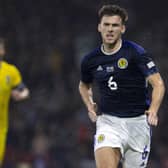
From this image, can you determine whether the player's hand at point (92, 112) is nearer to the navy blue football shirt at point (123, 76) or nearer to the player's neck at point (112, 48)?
the navy blue football shirt at point (123, 76)

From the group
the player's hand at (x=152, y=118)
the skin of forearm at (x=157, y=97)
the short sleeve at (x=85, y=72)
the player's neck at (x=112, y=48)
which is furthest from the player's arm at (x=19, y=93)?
the player's hand at (x=152, y=118)

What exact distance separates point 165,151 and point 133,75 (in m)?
6.38

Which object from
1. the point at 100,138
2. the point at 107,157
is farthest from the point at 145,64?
the point at 107,157

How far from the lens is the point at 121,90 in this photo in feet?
27.2

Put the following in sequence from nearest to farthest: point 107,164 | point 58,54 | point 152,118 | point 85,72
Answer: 1. point 152,118
2. point 107,164
3. point 85,72
4. point 58,54

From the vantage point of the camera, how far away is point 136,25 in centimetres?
1680

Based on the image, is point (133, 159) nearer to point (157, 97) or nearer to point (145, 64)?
point (157, 97)

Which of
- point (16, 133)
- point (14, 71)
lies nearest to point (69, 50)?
point (16, 133)

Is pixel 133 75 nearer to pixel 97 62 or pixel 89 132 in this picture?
pixel 97 62

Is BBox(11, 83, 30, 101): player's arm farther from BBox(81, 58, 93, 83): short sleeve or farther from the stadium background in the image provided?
the stadium background

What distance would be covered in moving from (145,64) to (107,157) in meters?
0.91

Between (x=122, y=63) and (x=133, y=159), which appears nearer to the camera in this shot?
(x=122, y=63)

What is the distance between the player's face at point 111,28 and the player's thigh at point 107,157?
0.98 meters

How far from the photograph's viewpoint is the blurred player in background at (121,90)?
321 inches
